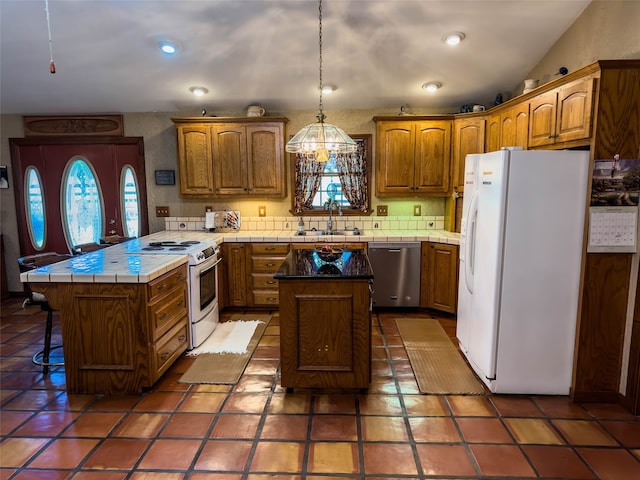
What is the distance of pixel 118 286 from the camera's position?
9.04ft

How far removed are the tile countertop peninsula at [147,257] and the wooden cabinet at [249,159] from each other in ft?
1.84

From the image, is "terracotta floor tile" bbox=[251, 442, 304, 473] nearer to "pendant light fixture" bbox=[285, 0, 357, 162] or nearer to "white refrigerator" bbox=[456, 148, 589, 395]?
"white refrigerator" bbox=[456, 148, 589, 395]

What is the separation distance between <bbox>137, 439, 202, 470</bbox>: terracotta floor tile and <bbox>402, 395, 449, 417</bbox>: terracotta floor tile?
4.41 ft

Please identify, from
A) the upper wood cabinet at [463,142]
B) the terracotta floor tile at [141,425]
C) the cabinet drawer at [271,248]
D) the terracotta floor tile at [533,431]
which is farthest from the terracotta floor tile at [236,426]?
the upper wood cabinet at [463,142]

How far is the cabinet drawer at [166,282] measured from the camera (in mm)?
2859

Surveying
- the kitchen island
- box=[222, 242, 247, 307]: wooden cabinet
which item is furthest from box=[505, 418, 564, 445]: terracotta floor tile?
box=[222, 242, 247, 307]: wooden cabinet

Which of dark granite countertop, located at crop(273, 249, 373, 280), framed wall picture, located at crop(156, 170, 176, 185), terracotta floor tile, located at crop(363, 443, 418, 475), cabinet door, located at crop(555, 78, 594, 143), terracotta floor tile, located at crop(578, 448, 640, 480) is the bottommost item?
terracotta floor tile, located at crop(578, 448, 640, 480)

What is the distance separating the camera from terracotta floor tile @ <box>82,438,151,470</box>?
2.16 meters

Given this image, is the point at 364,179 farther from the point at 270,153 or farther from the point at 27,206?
the point at 27,206

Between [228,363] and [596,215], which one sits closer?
[596,215]

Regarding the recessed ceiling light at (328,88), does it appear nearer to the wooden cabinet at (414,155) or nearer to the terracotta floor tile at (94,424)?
the wooden cabinet at (414,155)

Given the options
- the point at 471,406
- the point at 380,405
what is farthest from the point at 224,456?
the point at 471,406

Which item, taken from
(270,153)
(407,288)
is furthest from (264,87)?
(407,288)

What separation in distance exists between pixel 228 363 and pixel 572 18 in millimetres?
4034
